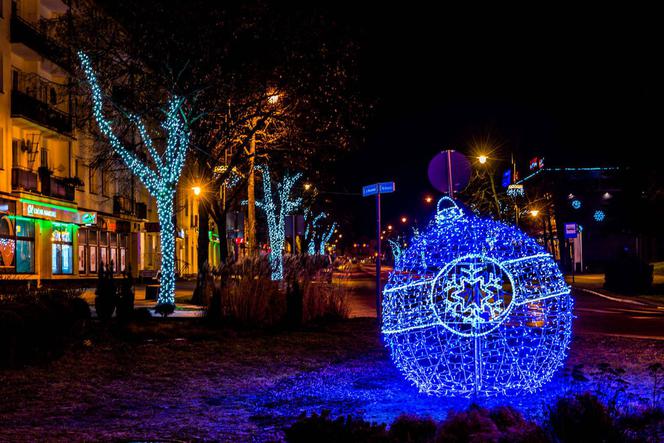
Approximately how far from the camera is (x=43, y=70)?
34.2 m

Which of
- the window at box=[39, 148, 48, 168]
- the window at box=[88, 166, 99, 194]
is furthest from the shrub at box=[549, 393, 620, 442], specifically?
the window at box=[88, 166, 99, 194]

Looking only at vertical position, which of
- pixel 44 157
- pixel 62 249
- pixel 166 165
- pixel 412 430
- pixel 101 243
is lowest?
pixel 412 430

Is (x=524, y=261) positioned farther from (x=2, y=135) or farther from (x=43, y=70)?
(x=43, y=70)

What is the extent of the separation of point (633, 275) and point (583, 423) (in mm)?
27335

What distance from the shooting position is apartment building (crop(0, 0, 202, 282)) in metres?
30.4

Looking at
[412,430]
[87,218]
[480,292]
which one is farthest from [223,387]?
[87,218]

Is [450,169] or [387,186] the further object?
[387,186]

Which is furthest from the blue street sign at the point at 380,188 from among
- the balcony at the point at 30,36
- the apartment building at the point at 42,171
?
the balcony at the point at 30,36

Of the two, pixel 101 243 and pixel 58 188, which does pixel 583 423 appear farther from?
pixel 101 243

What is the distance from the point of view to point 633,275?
2991 cm

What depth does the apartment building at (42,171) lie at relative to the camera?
30.4 metres

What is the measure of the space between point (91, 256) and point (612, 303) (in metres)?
27.3

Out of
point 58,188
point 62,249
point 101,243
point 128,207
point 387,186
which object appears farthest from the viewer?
point 128,207

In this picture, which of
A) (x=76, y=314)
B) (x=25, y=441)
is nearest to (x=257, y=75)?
(x=76, y=314)
